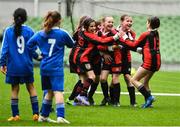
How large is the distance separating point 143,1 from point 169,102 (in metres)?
21.4

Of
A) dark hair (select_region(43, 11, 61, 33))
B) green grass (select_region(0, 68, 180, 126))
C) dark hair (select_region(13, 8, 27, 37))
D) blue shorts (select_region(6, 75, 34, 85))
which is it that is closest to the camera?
dark hair (select_region(43, 11, 61, 33))

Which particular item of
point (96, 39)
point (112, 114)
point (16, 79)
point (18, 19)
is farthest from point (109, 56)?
point (18, 19)

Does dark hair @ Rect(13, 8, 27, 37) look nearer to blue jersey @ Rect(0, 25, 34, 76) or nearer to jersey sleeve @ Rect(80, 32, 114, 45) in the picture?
blue jersey @ Rect(0, 25, 34, 76)

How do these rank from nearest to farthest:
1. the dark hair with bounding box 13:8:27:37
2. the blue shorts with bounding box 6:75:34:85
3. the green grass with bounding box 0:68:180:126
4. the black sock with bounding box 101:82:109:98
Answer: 1. the green grass with bounding box 0:68:180:126
2. the dark hair with bounding box 13:8:27:37
3. the blue shorts with bounding box 6:75:34:85
4. the black sock with bounding box 101:82:109:98

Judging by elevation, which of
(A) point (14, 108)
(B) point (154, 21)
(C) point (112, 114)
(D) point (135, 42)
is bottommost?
(C) point (112, 114)

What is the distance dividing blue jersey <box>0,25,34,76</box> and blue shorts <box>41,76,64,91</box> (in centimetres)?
46

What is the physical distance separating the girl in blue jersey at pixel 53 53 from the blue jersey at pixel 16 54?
0.31 m

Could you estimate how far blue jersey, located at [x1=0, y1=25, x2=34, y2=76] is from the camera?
14.6 m

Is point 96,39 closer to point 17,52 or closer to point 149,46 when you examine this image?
point 149,46

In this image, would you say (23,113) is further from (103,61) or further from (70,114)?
(103,61)

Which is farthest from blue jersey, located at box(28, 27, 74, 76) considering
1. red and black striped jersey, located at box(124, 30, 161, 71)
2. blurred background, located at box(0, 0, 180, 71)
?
blurred background, located at box(0, 0, 180, 71)

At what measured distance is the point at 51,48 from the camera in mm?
14273

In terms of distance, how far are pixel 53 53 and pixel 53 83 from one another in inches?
19.4

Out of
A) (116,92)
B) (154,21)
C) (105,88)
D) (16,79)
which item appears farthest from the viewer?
(105,88)
